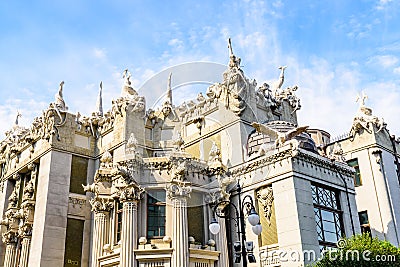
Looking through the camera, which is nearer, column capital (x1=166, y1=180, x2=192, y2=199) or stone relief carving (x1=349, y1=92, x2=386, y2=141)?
column capital (x1=166, y1=180, x2=192, y2=199)

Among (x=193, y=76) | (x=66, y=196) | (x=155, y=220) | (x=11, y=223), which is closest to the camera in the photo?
(x=193, y=76)

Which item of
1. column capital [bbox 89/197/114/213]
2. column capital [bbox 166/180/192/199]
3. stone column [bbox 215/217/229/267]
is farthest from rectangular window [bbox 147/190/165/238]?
stone column [bbox 215/217/229/267]

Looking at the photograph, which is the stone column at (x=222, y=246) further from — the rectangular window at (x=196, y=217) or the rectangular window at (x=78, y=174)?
the rectangular window at (x=78, y=174)

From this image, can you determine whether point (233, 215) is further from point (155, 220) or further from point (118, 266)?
point (118, 266)

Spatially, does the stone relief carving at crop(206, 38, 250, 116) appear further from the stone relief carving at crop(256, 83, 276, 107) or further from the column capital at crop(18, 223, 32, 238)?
the column capital at crop(18, 223, 32, 238)

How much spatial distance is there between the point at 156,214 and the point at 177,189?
1963 millimetres

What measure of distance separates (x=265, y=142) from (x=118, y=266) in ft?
37.7

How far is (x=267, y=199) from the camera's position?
24891 millimetres

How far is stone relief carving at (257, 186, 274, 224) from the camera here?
2459cm

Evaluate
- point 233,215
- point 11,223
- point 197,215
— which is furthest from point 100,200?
point 11,223

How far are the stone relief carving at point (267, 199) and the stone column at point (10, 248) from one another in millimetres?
21397

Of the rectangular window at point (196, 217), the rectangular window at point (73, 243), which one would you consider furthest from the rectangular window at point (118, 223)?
the rectangular window at point (73, 243)

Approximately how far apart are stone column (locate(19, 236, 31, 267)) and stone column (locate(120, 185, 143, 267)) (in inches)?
476

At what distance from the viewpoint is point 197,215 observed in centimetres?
2641
